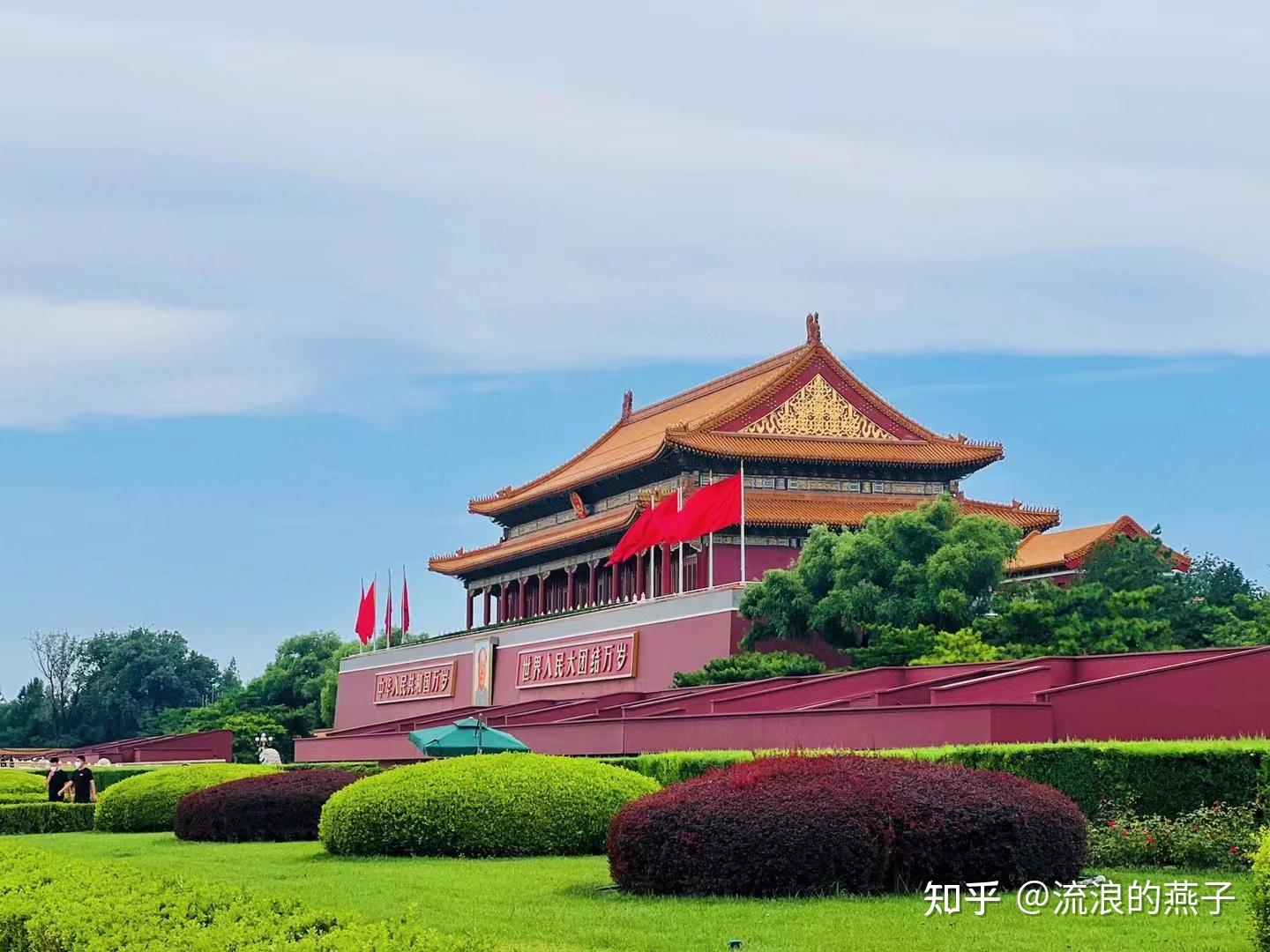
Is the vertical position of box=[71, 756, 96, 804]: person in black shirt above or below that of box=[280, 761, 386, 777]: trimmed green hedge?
below

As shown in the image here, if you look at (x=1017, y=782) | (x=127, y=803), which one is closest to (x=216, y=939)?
(x=1017, y=782)

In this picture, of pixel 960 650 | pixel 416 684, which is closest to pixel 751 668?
pixel 960 650

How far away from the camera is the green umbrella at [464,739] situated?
20.7m

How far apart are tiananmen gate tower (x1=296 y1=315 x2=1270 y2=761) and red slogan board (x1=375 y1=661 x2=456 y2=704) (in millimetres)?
76

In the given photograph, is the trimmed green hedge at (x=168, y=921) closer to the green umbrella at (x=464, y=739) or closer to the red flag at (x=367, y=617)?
the green umbrella at (x=464, y=739)

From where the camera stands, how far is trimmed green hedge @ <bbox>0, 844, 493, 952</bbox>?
7.16 m

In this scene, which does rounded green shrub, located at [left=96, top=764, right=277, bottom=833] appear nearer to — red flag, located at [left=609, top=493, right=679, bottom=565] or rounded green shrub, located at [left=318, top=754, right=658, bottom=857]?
rounded green shrub, located at [left=318, top=754, right=658, bottom=857]

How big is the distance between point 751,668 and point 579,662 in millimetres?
9254

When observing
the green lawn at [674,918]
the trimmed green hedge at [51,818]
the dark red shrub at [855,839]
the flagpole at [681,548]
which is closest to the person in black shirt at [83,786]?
the trimmed green hedge at [51,818]

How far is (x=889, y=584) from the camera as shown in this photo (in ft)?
111

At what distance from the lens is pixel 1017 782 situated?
1135cm

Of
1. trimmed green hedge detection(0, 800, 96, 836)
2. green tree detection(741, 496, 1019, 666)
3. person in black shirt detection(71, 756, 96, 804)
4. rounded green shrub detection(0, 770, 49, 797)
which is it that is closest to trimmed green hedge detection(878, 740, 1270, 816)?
trimmed green hedge detection(0, 800, 96, 836)

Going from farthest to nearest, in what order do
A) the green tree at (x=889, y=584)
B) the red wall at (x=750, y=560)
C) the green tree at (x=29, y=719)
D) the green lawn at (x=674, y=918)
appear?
the green tree at (x=29, y=719)
the red wall at (x=750, y=560)
the green tree at (x=889, y=584)
the green lawn at (x=674, y=918)

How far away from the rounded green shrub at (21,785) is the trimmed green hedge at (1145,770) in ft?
60.6
